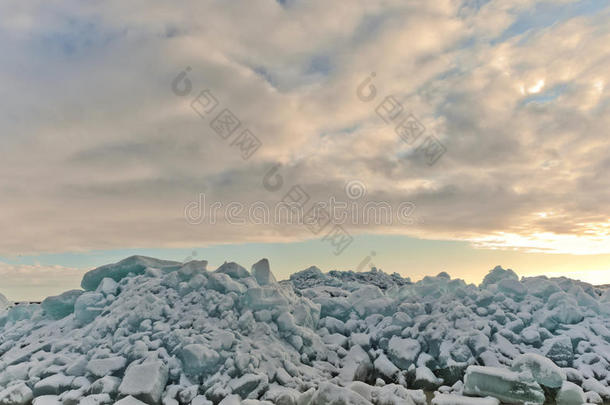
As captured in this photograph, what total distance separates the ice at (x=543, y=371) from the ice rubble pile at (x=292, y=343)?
1 cm

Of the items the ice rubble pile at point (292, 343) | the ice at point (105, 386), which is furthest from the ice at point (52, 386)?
the ice at point (105, 386)

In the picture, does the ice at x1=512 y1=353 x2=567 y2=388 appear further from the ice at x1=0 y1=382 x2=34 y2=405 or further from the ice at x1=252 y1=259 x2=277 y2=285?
the ice at x1=0 y1=382 x2=34 y2=405

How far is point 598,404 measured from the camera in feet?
16.1

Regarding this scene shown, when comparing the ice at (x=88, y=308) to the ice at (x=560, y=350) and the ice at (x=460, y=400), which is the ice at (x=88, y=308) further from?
the ice at (x=560, y=350)

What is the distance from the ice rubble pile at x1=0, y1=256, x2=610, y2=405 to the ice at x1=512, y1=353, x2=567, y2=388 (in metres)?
0.01

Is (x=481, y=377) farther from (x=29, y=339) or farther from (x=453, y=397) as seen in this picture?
(x=29, y=339)

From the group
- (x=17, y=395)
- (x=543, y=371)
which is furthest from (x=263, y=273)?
(x=543, y=371)

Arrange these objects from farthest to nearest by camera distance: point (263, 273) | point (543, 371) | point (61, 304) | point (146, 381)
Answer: point (61, 304) → point (263, 273) → point (543, 371) → point (146, 381)

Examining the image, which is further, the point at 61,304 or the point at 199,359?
the point at 61,304

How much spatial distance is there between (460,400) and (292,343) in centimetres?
210

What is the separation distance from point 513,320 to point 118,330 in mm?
5226

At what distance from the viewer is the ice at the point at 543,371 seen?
4945 mm

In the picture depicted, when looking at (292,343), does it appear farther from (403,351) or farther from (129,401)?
(129,401)

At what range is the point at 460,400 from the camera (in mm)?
4605
